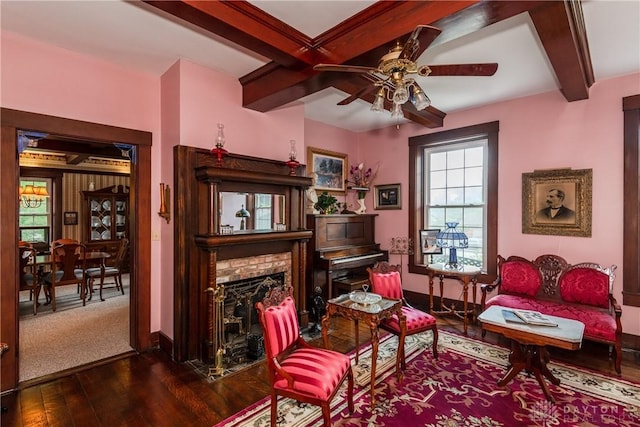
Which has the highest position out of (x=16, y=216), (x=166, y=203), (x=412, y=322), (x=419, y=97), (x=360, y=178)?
(x=419, y=97)

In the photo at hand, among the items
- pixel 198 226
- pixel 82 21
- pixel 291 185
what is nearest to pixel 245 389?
pixel 198 226

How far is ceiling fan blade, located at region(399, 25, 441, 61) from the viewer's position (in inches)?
72.2

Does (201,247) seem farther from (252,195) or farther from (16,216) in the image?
(16,216)

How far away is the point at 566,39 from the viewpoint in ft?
7.47

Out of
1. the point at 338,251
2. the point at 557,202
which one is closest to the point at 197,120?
the point at 338,251

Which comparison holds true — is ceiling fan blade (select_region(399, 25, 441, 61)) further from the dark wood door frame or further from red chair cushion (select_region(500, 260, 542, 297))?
red chair cushion (select_region(500, 260, 542, 297))

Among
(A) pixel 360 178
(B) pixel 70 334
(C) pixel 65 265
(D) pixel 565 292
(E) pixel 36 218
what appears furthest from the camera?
(E) pixel 36 218

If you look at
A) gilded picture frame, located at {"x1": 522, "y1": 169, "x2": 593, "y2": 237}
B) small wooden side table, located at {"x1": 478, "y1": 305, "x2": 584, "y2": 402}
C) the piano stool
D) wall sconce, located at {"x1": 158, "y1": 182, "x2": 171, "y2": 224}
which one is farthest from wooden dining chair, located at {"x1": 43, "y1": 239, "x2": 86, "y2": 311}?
gilded picture frame, located at {"x1": 522, "y1": 169, "x2": 593, "y2": 237}

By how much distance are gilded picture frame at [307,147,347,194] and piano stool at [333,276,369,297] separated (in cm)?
151

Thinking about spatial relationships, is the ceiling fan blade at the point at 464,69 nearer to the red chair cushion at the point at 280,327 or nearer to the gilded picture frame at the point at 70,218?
the red chair cushion at the point at 280,327

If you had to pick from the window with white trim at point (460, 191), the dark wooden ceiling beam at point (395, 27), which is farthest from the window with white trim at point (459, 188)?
the dark wooden ceiling beam at point (395, 27)

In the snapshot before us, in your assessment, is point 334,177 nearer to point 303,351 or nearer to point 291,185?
point 291,185

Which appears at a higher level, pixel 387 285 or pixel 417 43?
pixel 417 43

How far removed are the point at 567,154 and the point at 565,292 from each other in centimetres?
165
